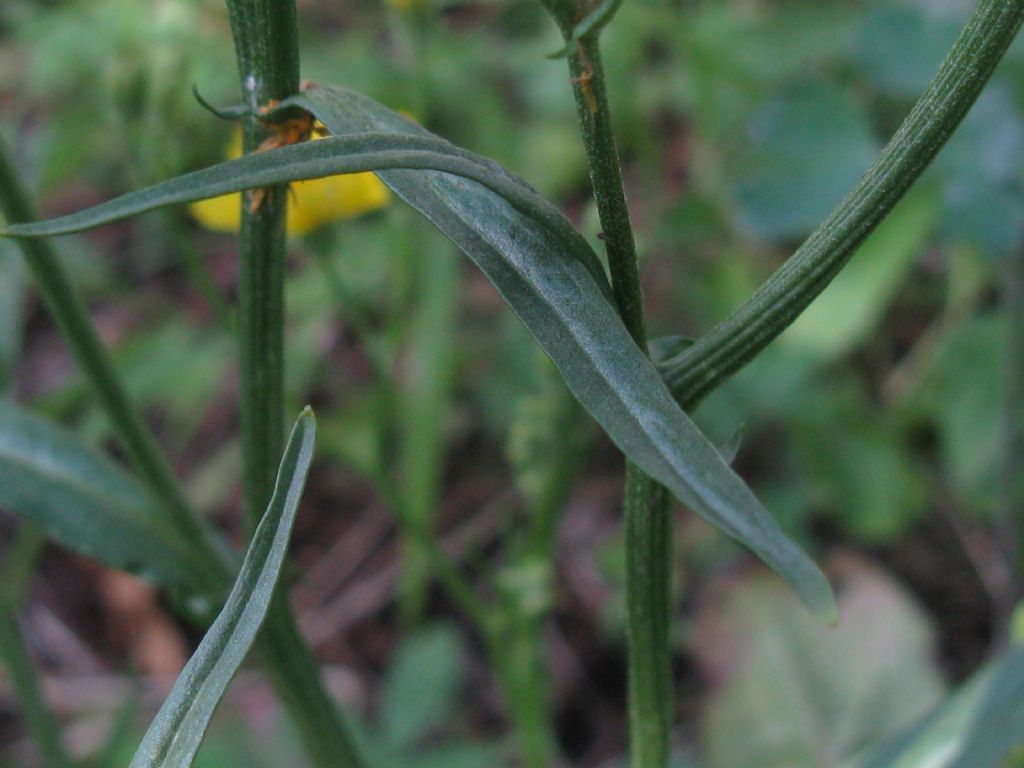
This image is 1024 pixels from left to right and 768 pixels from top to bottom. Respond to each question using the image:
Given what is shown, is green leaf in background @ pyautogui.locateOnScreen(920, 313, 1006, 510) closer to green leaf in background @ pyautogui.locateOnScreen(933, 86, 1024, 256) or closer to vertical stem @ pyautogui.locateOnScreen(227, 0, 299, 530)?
green leaf in background @ pyautogui.locateOnScreen(933, 86, 1024, 256)

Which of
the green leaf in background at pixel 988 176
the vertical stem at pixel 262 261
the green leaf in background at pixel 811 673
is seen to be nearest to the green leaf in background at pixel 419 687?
the green leaf in background at pixel 811 673

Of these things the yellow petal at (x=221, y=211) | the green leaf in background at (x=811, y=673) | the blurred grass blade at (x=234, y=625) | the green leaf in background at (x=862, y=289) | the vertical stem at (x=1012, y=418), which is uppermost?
the yellow petal at (x=221, y=211)

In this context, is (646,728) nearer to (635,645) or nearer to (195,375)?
(635,645)

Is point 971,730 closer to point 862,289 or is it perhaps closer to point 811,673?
point 811,673

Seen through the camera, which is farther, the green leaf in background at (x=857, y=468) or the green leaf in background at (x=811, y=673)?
the green leaf in background at (x=857, y=468)

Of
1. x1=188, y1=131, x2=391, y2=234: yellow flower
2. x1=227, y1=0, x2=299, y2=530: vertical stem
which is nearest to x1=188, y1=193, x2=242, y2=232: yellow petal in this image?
x1=188, y1=131, x2=391, y2=234: yellow flower

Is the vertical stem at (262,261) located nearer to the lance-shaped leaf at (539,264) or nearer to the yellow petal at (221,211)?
the lance-shaped leaf at (539,264)

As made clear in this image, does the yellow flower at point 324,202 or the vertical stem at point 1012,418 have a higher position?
the yellow flower at point 324,202
